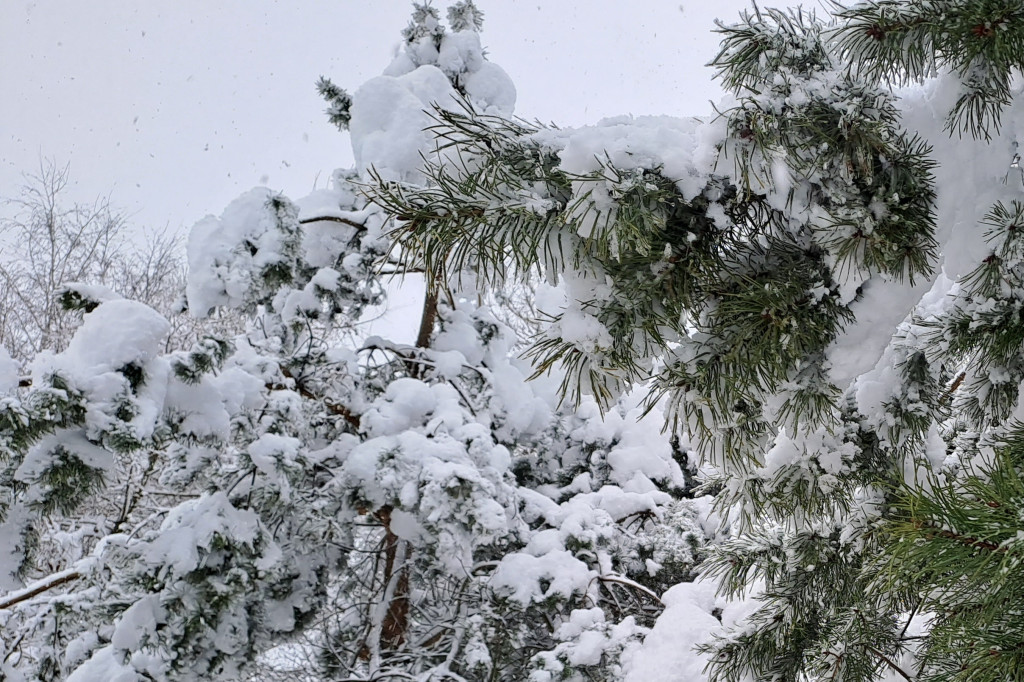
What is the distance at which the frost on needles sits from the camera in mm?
1238

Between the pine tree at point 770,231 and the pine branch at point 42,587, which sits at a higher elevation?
Result: the pine tree at point 770,231

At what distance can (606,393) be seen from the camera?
144cm

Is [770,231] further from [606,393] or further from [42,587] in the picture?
[42,587]

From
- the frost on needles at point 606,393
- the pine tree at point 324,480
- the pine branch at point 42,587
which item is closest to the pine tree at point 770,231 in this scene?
the frost on needles at point 606,393

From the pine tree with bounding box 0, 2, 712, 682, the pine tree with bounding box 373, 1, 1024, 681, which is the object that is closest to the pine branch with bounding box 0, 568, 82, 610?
the pine tree with bounding box 0, 2, 712, 682

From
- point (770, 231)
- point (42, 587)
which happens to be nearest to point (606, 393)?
point (770, 231)

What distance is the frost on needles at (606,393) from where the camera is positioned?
4.06 ft

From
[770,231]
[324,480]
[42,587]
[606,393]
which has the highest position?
[324,480]

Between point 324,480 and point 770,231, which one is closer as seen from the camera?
point 770,231

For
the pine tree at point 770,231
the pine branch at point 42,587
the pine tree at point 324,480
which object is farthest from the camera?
the pine branch at point 42,587

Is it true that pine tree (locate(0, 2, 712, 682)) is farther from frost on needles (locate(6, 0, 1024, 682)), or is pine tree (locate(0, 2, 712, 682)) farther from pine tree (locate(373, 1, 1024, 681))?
pine tree (locate(373, 1, 1024, 681))

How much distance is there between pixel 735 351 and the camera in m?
1.35

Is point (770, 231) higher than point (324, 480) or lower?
lower

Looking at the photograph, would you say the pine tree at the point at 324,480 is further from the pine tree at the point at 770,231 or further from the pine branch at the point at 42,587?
the pine tree at the point at 770,231
